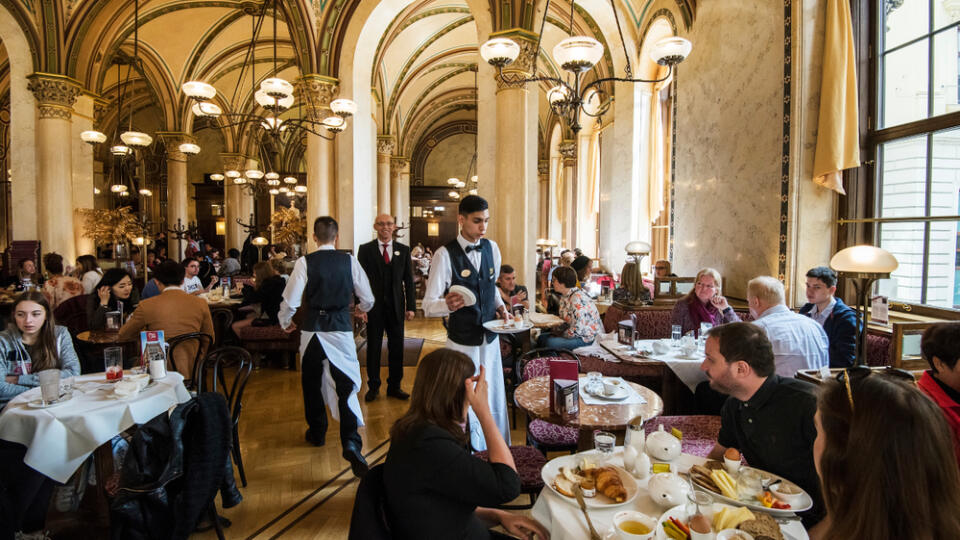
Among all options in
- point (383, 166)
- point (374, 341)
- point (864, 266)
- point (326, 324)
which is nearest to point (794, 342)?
point (864, 266)

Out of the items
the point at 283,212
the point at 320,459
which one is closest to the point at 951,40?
the point at 320,459

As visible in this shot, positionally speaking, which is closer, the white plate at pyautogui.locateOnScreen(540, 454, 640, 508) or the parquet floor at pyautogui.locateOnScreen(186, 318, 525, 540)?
the white plate at pyautogui.locateOnScreen(540, 454, 640, 508)

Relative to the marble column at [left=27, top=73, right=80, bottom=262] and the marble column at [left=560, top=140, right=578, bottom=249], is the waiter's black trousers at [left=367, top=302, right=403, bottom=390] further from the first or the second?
the marble column at [left=560, top=140, right=578, bottom=249]

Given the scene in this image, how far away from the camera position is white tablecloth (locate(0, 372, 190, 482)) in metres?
2.30

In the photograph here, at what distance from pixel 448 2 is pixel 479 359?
9695mm

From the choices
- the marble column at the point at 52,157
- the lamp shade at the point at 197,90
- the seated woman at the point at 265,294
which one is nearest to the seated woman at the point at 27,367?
the seated woman at the point at 265,294

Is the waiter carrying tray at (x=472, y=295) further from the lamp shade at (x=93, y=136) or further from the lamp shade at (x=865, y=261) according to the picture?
the lamp shade at (x=93, y=136)

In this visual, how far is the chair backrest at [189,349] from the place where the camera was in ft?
11.5

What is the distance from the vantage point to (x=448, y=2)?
10438 mm

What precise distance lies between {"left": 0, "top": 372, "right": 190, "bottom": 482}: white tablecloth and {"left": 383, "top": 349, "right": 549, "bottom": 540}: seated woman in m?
1.88

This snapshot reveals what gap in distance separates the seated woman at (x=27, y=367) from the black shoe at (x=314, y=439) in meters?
1.52

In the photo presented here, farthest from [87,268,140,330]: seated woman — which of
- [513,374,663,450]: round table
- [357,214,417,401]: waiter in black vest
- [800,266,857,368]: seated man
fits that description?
[800,266,857,368]: seated man

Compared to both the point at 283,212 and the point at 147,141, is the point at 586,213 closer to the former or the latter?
the point at 283,212

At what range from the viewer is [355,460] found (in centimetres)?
315
